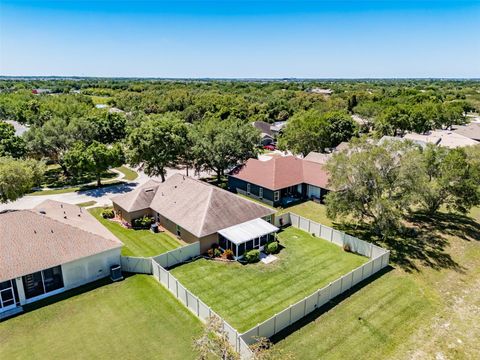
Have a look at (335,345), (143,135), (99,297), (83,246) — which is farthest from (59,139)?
(335,345)

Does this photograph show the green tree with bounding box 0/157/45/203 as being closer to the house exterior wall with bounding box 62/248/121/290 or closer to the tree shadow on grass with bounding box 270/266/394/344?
the house exterior wall with bounding box 62/248/121/290

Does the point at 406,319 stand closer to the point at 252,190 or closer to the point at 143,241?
the point at 143,241

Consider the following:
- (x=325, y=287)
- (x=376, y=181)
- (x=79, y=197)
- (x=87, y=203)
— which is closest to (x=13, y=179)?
(x=87, y=203)

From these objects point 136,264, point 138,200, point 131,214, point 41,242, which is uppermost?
point 41,242

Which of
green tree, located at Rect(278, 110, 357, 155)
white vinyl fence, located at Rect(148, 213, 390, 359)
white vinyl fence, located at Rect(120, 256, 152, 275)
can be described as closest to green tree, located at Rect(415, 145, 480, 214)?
white vinyl fence, located at Rect(148, 213, 390, 359)

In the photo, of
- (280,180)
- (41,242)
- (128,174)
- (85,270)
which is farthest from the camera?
(128,174)

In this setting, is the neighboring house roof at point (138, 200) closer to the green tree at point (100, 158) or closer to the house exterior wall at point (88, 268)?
the house exterior wall at point (88, 268)

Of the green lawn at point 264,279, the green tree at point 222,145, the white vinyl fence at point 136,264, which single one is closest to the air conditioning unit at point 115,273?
the white vinyl fence at point 136,264
